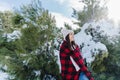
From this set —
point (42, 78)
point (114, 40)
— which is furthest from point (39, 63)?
point (114, 40)

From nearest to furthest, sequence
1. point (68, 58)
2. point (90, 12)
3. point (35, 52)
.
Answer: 1. point (68, 58)
2. point (35, 52)
3. point (90, 12)

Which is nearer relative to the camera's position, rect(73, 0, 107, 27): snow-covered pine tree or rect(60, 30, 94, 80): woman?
rect(60, 30, 94, 80): woman

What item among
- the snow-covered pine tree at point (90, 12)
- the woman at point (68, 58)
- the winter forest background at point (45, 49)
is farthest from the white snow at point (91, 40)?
the snow-covered pine tree at point (90, 12)

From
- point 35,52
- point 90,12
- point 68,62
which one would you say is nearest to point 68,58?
point 68,62

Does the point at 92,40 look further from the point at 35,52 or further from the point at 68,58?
the point at 68,58

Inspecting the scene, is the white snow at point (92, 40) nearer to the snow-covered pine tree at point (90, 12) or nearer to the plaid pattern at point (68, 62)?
the plaid pattern at point (68, 62)

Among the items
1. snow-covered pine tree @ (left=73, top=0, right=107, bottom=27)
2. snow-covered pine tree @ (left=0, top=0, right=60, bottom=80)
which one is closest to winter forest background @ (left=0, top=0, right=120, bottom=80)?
snow-covered pine tree @ (left=0, top=0, right=60, bottom=80)

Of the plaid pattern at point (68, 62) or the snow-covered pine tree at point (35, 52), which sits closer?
the plaid pattern at point (68, 62)

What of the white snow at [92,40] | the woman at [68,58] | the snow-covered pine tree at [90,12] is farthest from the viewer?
the snow-covered pine tree at [90,12]

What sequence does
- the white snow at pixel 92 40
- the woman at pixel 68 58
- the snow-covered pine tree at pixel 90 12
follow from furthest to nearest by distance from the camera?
the snow-covered pine tree at pixel 90 12
the white snow at pixel 92 40
the woman at pixel 68 58

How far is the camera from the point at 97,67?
716cm

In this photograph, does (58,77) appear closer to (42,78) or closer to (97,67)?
(42,78)

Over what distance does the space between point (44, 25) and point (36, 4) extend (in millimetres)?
664

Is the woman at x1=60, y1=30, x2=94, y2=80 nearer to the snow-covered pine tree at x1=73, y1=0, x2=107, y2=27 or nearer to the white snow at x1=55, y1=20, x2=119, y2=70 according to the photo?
the white snow at x1=55, y1=20, x2=119, y2=70
